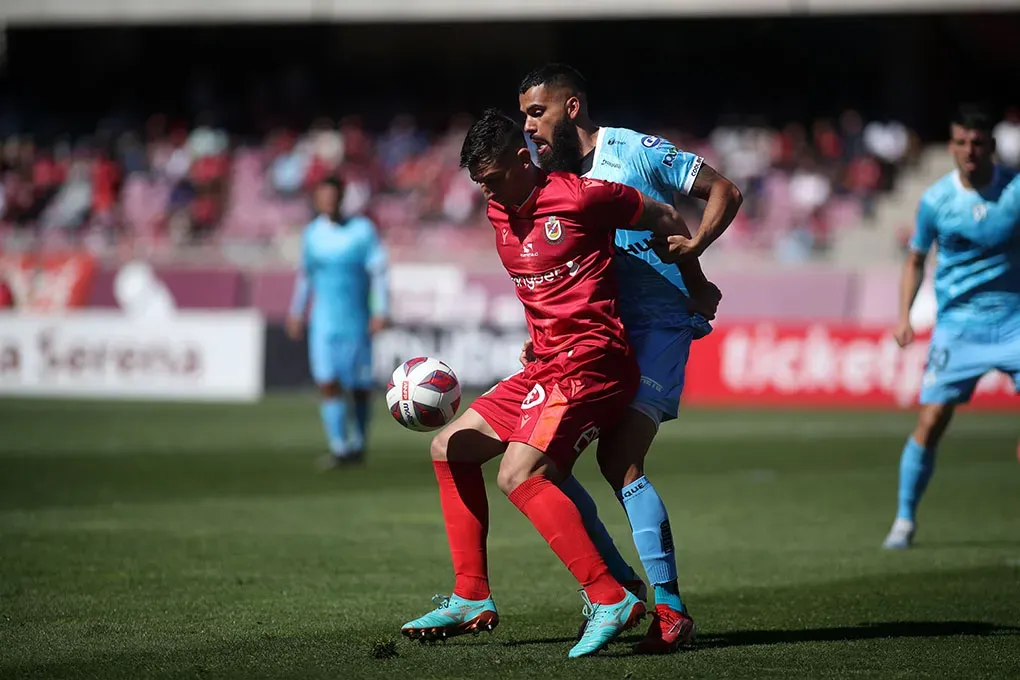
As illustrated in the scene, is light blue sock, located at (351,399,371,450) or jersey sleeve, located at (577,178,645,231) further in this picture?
light blue sock, located at (351,399,371,450)

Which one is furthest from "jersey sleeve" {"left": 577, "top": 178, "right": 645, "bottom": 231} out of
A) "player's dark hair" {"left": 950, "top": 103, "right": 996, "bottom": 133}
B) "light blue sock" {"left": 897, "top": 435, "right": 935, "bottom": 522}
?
"light blue sock" {"left": 897, "top": 435, "right": 935, "bottom": 522}

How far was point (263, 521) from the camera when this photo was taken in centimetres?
1009

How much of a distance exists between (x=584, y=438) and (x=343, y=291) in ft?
27.3

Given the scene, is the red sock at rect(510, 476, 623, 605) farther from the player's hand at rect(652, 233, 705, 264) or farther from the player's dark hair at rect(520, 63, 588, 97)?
the player's dark hair at rect(520, 63, 588, 97)

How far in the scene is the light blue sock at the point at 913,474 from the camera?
937 cm

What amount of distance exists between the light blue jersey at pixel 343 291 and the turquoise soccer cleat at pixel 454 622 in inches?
317

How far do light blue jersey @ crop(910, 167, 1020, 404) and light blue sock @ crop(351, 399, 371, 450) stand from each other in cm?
622

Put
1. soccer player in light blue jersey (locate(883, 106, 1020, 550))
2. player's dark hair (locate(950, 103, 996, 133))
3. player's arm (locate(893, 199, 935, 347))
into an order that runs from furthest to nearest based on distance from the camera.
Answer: player's arm (locate(893, 199, 935, 347))
soccer player in light blue jersey (locate(883, 106, 1020, 550))
player's dark hair (locate(950, 103, 996, 133))

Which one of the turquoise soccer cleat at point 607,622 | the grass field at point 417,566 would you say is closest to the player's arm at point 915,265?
the grass field at point 417,566

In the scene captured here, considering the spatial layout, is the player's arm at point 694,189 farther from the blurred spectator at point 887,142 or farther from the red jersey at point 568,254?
the blurred spectator at point 887,142

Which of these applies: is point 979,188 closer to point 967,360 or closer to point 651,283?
point 967,360

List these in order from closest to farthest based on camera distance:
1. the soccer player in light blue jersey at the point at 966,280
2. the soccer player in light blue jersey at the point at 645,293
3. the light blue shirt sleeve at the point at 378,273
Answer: the soccer player in light blue jersey at the point at 645,293 → the soccer player in light blue jersey at the point at 966,280 → the light blue shirt sleeve at the point at 378,273

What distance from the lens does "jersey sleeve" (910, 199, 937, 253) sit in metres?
9.15

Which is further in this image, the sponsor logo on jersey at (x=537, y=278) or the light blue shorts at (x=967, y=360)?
the light blue shorts at (x=967, y=360)
